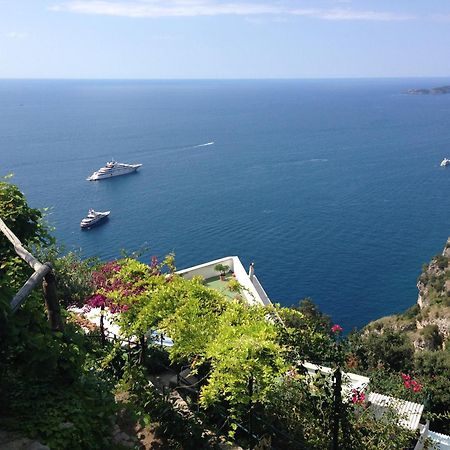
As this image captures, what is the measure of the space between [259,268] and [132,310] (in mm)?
35071

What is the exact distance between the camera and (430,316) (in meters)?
31.3

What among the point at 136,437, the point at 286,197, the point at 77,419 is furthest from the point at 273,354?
the point at 286,197

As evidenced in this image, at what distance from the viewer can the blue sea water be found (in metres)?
43.3

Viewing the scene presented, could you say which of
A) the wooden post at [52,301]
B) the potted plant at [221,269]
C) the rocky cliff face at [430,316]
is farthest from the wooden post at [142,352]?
the rocky cliff face at [430,316]

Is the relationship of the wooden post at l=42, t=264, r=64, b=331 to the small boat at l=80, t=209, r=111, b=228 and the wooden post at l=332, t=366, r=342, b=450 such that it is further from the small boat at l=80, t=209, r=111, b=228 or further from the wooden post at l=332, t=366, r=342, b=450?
the small boat at l=80, t=209, r=111, b=228

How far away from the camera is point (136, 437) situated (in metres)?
6.59

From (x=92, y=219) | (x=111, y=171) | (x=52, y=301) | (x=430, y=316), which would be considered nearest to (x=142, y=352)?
(x=52, y=301)

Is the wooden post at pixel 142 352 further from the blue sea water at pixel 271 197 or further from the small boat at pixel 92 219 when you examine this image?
the small boat at pixel 92 219

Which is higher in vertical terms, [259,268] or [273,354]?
[273,354]

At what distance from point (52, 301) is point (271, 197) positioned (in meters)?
58.6

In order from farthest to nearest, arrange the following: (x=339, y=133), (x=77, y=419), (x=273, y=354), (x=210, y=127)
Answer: (x=210, y=127) < (x=339, y=133) < (x=273, y=354) < (x=77, y=419)

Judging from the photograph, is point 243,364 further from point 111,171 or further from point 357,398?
point 111,171

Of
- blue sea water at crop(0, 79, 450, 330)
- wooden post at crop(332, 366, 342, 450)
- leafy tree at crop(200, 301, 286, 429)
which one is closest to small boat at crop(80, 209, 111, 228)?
blue sea water at crop(0, 79, 450, 330)

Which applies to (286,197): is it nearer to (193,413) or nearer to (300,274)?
(300,274)
